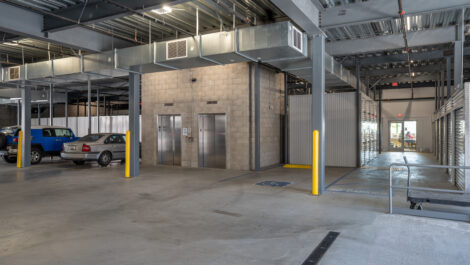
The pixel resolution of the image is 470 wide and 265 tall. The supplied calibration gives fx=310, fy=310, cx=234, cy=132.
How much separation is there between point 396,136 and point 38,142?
23290mm

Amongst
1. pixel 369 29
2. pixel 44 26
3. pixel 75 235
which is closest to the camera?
pixel 75 235

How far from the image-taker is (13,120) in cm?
2738

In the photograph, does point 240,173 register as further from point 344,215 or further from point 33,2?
point 33,2

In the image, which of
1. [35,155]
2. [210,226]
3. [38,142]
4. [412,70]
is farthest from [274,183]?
[412,70]

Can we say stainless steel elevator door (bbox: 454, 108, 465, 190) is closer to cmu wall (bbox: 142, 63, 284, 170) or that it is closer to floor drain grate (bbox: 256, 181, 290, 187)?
floor drain grate (bbox: 256, 181, 290, 187)

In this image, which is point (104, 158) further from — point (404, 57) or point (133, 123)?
point (404, 57)

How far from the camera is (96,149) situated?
12633 millimetres

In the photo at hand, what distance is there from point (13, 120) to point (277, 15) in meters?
Answer: 27.0

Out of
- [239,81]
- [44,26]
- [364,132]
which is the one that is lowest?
[364,132]

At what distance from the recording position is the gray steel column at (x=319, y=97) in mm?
7516

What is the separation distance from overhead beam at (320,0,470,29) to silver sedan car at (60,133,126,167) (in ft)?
31.9

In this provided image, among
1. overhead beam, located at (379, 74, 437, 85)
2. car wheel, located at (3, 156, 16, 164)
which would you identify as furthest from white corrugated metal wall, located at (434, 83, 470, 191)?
car wheel, located at (3, 156, 16, 164)

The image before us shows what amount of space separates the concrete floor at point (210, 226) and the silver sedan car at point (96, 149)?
3.57 meters

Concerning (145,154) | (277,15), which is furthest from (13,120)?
(277,15)
